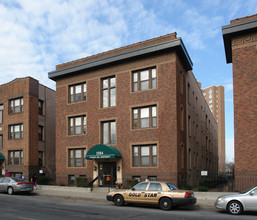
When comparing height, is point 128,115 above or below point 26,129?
above

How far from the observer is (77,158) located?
92.7ft

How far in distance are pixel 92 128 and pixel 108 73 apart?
5139mm

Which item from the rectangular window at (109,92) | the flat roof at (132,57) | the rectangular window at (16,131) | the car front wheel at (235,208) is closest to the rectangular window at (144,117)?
the rectangular window at (109,92)

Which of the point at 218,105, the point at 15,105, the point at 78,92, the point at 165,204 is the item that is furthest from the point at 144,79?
the point at 218,105

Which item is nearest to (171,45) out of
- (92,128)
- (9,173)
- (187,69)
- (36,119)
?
(187,69)

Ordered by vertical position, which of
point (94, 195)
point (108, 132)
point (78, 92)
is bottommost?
point (94, 195)

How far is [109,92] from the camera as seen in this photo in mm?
26938

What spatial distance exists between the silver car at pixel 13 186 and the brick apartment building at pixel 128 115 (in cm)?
515

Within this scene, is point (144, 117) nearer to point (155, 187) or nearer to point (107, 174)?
point (107, 174)

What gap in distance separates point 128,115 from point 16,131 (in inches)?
589

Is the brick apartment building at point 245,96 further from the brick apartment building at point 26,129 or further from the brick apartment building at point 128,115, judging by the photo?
the brick apartment building at point 26,129

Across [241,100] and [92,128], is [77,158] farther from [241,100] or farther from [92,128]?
[241,100]

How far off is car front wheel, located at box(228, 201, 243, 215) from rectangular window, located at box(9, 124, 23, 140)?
82.5 ft

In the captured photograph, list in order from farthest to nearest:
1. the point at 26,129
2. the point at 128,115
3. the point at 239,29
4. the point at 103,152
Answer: the point at 26,129 → the point at 128,115 → the point at 103,152 → the point at 239,29
